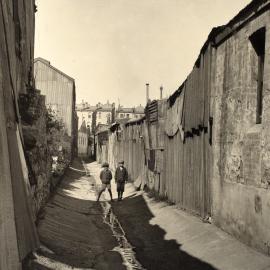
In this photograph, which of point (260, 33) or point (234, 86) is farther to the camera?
point (234, 86)

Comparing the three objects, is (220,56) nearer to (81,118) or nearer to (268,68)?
(268,68)

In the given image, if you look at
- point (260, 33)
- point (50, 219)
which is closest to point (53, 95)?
point (50, 219)

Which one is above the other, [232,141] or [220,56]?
[220,56]

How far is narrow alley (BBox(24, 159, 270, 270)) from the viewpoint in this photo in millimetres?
7012

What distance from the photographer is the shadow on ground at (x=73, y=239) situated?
7223mm

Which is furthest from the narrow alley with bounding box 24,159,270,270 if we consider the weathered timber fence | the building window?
the building window

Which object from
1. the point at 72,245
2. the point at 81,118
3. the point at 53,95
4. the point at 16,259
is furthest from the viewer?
the point at 81,118

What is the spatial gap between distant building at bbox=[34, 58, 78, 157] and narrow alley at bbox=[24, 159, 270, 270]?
2613cm

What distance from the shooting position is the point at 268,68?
6.75 meters

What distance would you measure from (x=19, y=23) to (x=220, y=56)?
430 centimetres

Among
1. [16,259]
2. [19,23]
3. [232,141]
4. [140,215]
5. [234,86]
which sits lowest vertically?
[140,215]

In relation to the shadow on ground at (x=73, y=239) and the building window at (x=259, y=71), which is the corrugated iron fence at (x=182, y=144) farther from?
the shadow on ground at (x=73, y=239)

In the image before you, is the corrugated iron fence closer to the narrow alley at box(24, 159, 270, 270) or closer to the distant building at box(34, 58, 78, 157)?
the narrow alley at box(24, 159, 270, 270)

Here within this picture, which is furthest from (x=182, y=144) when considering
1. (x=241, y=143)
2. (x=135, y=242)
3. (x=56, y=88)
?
(x=56, y=88)
